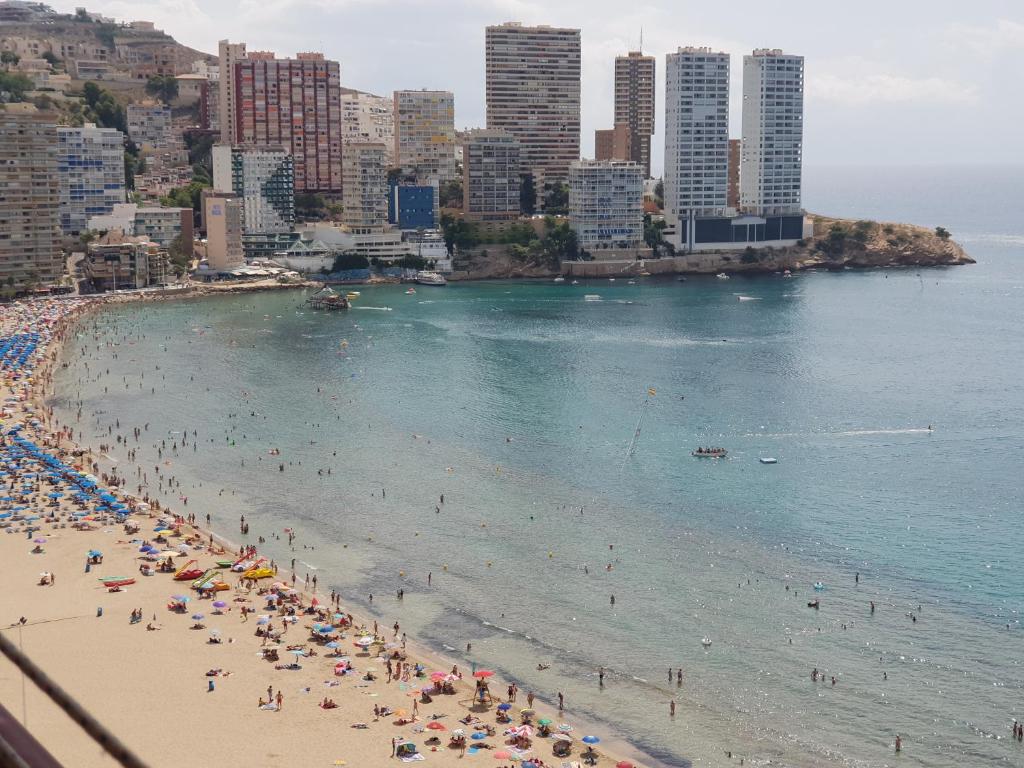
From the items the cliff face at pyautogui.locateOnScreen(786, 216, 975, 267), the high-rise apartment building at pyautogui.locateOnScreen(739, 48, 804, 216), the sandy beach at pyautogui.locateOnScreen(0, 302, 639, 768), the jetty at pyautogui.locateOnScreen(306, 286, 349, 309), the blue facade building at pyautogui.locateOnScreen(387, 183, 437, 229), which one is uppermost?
the high-rise apartment building at pyautogui.locateOnScreen(739, 48, 804, 216)

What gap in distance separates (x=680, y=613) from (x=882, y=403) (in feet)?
81.4

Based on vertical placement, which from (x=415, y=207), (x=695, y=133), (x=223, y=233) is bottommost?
(x=223, y=233)

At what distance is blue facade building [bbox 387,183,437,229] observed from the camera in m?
89.8

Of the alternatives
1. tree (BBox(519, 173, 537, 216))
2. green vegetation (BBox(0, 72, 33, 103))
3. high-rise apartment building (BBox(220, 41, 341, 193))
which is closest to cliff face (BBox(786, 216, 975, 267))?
tree (BBox(519, 173, 537, 216))

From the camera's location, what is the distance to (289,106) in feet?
317

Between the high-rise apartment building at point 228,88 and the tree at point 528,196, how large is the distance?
23.2 metres

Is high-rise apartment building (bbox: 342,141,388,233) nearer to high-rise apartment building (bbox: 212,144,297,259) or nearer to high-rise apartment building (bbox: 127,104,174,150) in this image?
high-rise apartment building (bbox: 212,144,297,259)

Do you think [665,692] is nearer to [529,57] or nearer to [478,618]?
[478,618]

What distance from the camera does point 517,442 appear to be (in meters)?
39.5

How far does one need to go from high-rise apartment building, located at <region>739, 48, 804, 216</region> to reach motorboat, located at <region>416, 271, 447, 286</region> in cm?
2641

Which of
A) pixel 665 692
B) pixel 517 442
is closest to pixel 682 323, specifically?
pixel 517 442

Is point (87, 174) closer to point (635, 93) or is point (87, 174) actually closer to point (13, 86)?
point (13, 86)

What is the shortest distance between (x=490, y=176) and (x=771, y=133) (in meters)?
22.7

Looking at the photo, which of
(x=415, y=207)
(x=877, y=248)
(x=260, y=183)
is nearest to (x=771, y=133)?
(x=877, y=248)
